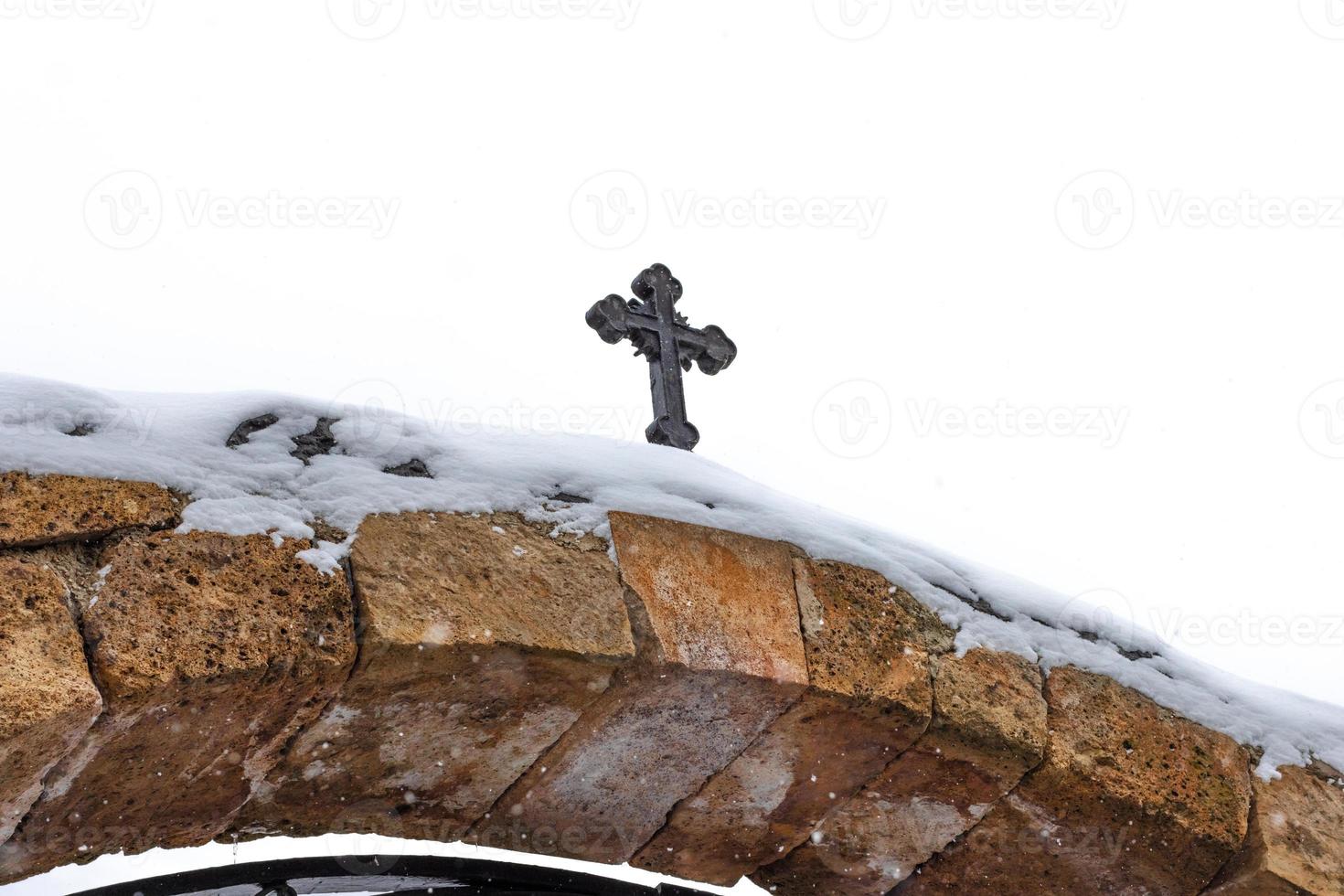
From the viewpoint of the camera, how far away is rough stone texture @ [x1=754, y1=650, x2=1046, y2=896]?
205 centimetres

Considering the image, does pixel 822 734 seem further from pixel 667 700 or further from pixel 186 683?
pixel 186 683

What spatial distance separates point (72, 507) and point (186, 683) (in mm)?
302

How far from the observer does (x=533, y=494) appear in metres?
2.01

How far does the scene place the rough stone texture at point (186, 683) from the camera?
1.55m

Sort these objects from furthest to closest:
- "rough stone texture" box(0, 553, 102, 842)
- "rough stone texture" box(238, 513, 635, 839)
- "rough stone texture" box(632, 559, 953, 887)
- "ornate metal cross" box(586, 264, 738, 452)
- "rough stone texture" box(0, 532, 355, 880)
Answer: "ornate metal cross" box(586, 264, 738, 452) < "rough stone texture" box(632, 559, 953, 887) < "rough stone texture" box(238, 513, 635, 839) < "rough stone texture" box(0, 532, 355, 880) < "rough stone texture" box(0, 553, 102, 842)

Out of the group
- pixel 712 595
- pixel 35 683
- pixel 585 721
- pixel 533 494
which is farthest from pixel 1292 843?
pixel 35 683

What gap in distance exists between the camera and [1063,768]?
207 cm

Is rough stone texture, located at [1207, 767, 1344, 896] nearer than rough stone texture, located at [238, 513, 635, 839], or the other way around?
rough stone texture, located at [238, 513, 635, 839]

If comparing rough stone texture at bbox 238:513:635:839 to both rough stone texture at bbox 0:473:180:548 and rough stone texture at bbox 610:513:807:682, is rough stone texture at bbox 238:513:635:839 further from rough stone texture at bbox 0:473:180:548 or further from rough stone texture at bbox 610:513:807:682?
rough stone texture at bbox 0:473:180:548

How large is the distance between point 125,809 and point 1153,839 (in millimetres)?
1728

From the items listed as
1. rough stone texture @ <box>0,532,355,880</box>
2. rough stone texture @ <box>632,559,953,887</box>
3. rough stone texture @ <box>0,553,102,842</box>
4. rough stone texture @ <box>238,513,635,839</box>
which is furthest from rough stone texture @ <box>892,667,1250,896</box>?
rough stone texture @ <box>0,553,102,842</box>

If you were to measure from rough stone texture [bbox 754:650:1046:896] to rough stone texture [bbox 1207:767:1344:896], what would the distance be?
1.48 ft

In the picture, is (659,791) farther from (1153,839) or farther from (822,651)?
(1153,839)

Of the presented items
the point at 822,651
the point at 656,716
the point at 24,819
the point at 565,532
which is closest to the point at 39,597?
the point at 24,819
